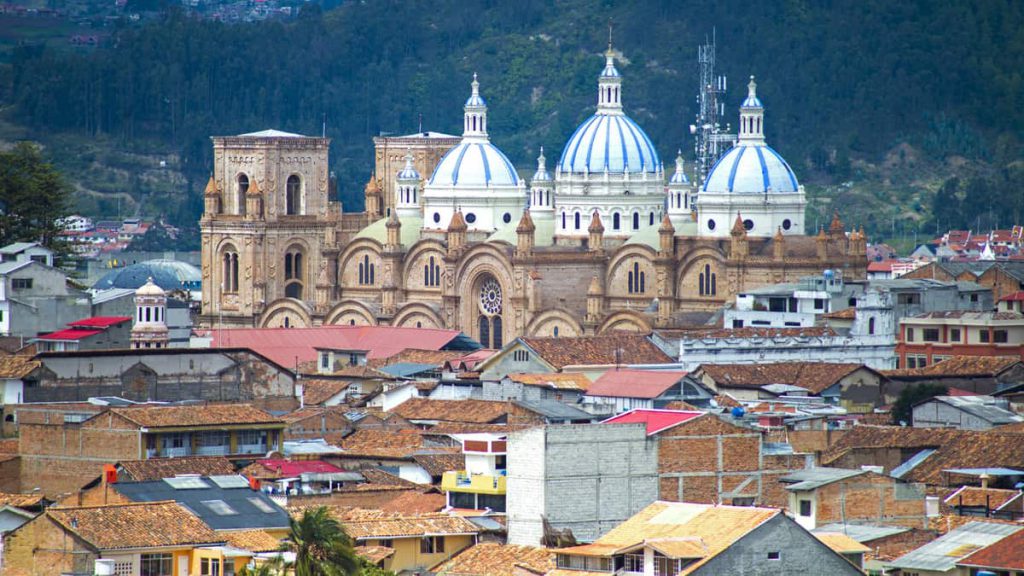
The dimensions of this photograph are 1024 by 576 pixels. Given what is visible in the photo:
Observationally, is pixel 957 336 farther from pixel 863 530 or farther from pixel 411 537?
pixel 411 537

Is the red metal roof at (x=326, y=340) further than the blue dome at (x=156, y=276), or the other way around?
the blue dome at (x=156, y=276)

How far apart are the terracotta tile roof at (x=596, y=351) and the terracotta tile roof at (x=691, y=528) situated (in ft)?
116

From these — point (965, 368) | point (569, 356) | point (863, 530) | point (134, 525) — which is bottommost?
point (863, 530)

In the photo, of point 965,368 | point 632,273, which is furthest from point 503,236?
point 965,368

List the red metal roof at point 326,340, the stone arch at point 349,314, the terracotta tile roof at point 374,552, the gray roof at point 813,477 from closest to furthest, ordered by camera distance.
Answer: the terracotta tile roof at point 374,552 < the gray roof at point 813,477 < the red metal roof at point 326,340 < the stone arch at point 349,314

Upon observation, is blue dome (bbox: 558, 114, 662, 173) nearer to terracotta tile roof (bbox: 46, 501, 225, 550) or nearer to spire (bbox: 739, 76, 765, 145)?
spire (bbox: 739, 76, 765, 145)

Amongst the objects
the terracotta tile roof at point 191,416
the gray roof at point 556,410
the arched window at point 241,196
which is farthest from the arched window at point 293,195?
the terracotta tile roof at point 191,416

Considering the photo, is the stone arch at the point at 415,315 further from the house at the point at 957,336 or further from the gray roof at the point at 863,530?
the gray roof at the point at 863,530

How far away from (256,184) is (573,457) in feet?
231

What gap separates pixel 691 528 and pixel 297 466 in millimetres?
16646

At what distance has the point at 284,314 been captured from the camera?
401ft

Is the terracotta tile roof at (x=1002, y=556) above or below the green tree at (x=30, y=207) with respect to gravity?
below

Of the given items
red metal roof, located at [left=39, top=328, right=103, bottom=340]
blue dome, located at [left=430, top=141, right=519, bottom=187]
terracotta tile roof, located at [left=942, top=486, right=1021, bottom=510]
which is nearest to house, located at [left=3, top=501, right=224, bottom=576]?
terracotta tile roof, located at [left=942, top=486, right=1021, bottom=510]

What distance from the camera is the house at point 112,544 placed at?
171 ft
